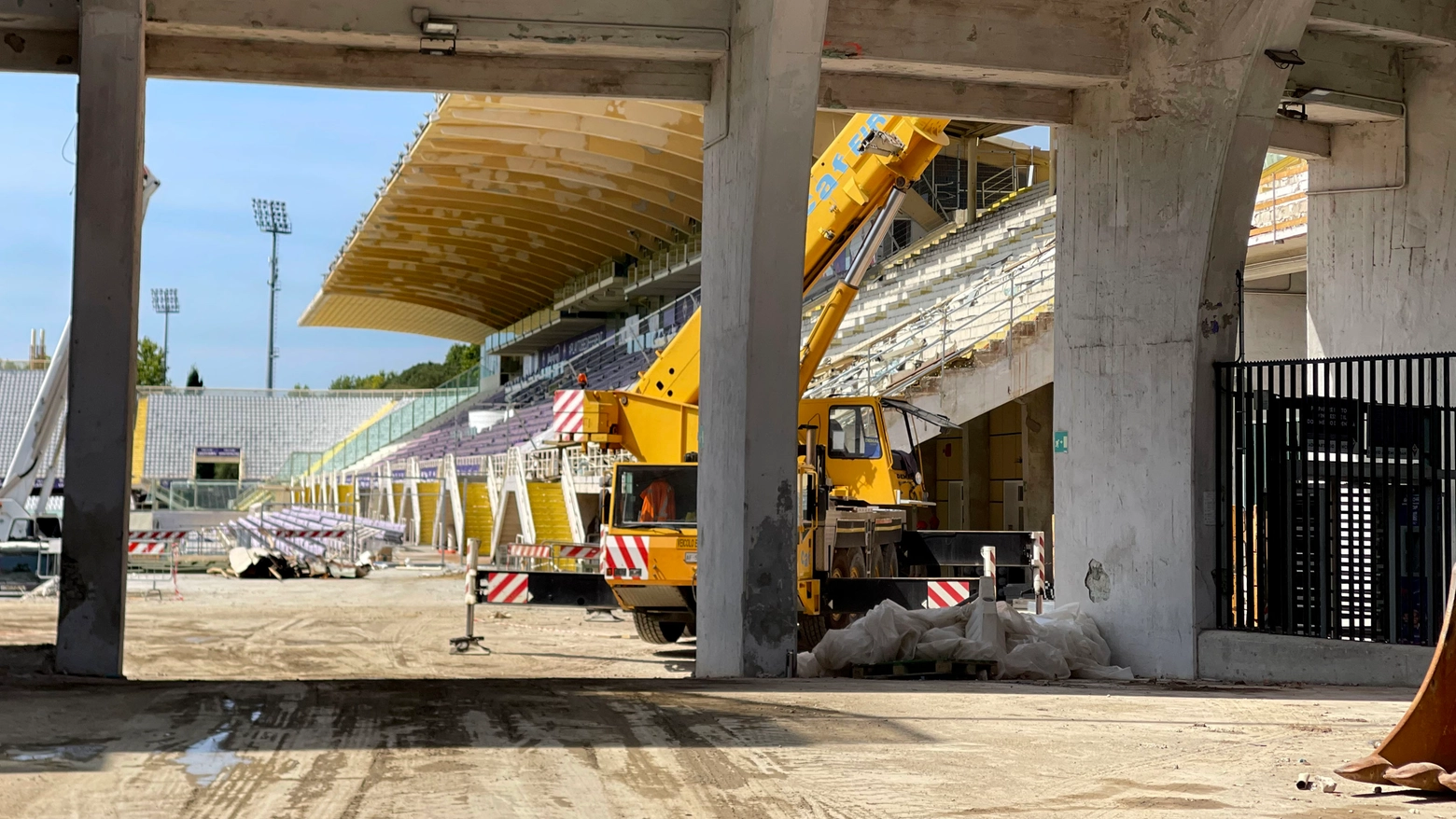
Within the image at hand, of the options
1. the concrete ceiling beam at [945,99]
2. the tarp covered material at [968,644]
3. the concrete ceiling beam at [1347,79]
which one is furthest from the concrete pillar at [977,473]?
the tarp covered material at [968,644]

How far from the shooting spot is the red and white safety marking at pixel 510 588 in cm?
1454

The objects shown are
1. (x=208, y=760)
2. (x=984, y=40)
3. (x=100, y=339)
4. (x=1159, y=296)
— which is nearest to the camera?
(x=208, y=760)

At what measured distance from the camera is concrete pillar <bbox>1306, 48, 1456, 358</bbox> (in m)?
12.8

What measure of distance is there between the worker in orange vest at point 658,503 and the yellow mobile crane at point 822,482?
0.01 metres

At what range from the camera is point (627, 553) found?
13852mm

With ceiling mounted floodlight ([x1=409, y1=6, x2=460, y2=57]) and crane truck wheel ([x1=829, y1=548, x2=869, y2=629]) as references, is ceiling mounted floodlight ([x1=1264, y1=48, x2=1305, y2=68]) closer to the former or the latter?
ceiling mounted floodlight ([x1=409, y1=6, x2=460, y2=57])

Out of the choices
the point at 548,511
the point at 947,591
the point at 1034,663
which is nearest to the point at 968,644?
the point at 1034,663

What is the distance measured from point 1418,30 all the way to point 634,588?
882cm

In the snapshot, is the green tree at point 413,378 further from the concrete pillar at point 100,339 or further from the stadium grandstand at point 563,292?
the concrete pillar at point 100,339

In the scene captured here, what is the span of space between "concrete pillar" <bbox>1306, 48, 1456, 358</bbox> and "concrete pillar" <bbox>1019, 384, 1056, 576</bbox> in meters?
14.9

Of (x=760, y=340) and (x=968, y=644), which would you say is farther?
(x=968, y=644)

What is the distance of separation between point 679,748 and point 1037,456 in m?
23.6

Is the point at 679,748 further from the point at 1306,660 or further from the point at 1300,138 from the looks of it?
the point at 1300,138

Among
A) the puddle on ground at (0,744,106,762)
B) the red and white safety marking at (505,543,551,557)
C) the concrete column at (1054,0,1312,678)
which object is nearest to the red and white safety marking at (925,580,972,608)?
the concrete column at (1054,0,1312,678)
